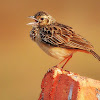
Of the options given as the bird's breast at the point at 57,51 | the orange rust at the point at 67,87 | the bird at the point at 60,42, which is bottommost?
the orange rust at the point at 67,87

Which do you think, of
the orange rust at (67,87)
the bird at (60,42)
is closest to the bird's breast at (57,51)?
the bird at (60,42)

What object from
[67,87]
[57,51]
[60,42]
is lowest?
[67,87]

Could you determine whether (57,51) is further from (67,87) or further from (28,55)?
(28,55)

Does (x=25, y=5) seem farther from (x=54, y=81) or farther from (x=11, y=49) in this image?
(x=54, y=81)

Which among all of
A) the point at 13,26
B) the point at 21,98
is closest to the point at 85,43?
the point at 21,98

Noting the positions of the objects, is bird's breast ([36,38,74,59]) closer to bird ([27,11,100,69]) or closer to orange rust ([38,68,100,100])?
bird ([27,11,100,69])

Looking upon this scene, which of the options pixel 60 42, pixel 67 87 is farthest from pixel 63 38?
pixel 67 87

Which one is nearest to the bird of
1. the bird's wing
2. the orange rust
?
the bird's wing

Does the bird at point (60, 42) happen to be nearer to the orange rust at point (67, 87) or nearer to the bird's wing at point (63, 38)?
the bird's wing at point (63, 38)
